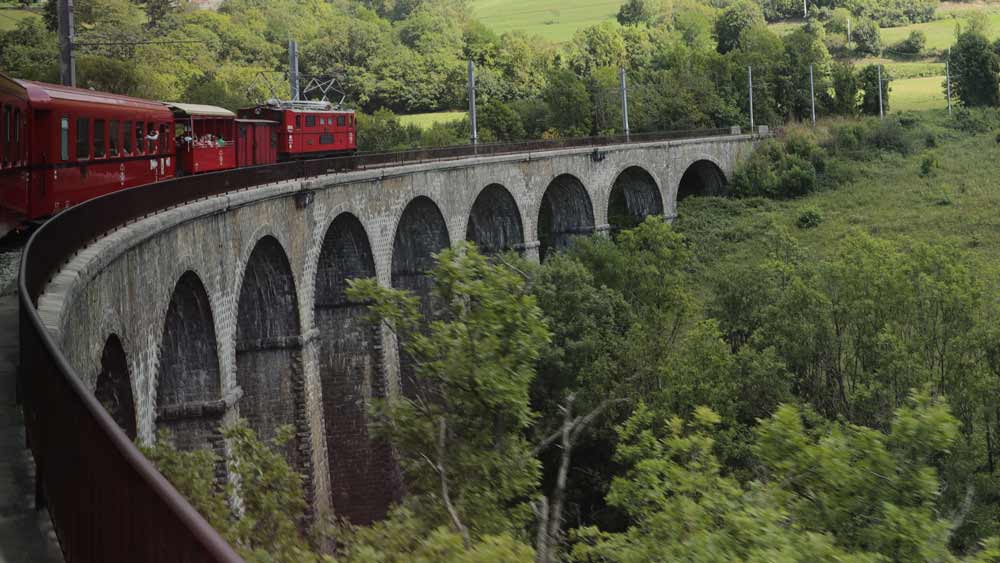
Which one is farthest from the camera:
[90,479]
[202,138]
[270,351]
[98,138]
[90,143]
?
[202,138]

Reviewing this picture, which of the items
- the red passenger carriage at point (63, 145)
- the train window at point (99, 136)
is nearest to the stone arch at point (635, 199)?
the red passenger carriage at point (63, 145)

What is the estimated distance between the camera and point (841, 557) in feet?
36.4

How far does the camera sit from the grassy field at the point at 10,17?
69938mm

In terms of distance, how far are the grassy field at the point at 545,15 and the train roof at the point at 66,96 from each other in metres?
125

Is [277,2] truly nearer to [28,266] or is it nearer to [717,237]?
[717,237]

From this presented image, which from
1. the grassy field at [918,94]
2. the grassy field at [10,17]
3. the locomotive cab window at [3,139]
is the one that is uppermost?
the grassy field at [10,17]

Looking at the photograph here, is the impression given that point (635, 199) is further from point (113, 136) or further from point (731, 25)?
point (731, 25)

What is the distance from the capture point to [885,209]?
6162 centimetres

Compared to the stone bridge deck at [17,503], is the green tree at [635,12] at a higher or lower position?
higher

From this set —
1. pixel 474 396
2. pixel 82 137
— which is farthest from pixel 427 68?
pixel 474 396

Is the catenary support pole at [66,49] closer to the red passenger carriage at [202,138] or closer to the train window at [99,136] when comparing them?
the train window at [99,136]

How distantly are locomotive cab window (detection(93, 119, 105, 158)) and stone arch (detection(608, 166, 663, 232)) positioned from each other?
4273 centimetres

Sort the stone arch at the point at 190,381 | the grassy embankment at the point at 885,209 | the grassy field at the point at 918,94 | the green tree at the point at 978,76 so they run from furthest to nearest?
1. the grassy field at the point at 918,94
2. the green tree at the point at 978,76
3. the grassy embankment at the point at 885,209
4. the stone arch at the point at 190,381

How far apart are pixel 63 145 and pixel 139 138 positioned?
415 centimetres
